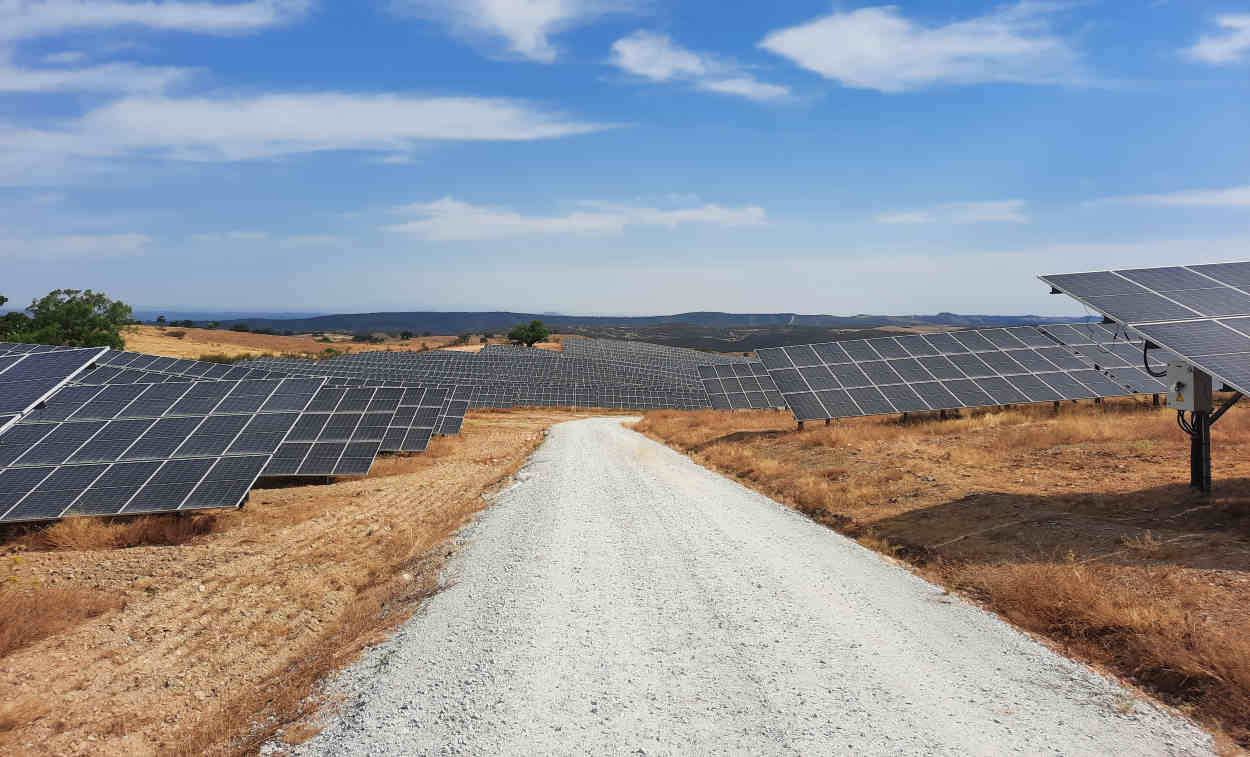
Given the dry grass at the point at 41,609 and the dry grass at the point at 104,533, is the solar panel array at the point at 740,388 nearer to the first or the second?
the dry grass at the point at 104,533

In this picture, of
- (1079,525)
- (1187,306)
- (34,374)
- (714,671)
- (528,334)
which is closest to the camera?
(714,671)

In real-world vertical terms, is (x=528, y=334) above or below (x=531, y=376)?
above

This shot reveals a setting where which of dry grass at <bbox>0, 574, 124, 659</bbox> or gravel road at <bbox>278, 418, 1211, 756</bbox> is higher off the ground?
gravel road at <bbox>278, 418, 1211, 756</bbox>

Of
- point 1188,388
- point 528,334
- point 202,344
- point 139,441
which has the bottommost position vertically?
point 139,441

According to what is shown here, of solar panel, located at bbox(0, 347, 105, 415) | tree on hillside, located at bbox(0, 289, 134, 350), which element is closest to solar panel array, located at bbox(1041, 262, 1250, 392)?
solar panel, located at bbox(0, 347, 105, 415)

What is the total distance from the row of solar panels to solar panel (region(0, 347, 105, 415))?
0.09 feet

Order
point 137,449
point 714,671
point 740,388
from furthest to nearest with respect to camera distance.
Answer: point 740,388 < point 137,449 < point 714,671

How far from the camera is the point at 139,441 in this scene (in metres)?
15.0

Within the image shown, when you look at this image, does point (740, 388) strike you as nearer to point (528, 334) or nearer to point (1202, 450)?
point (1202, 450)

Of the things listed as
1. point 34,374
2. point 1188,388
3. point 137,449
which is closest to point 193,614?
point 137,449

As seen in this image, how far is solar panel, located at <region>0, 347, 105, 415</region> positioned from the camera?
1545 cm

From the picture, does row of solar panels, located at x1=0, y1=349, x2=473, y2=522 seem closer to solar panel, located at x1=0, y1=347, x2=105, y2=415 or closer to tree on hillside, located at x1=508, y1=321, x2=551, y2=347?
solar panel, located at x1=0, y1=347, x2=105, y2=415

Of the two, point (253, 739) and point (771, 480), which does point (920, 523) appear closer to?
point (771, 480)

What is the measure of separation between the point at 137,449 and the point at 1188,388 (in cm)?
2154
